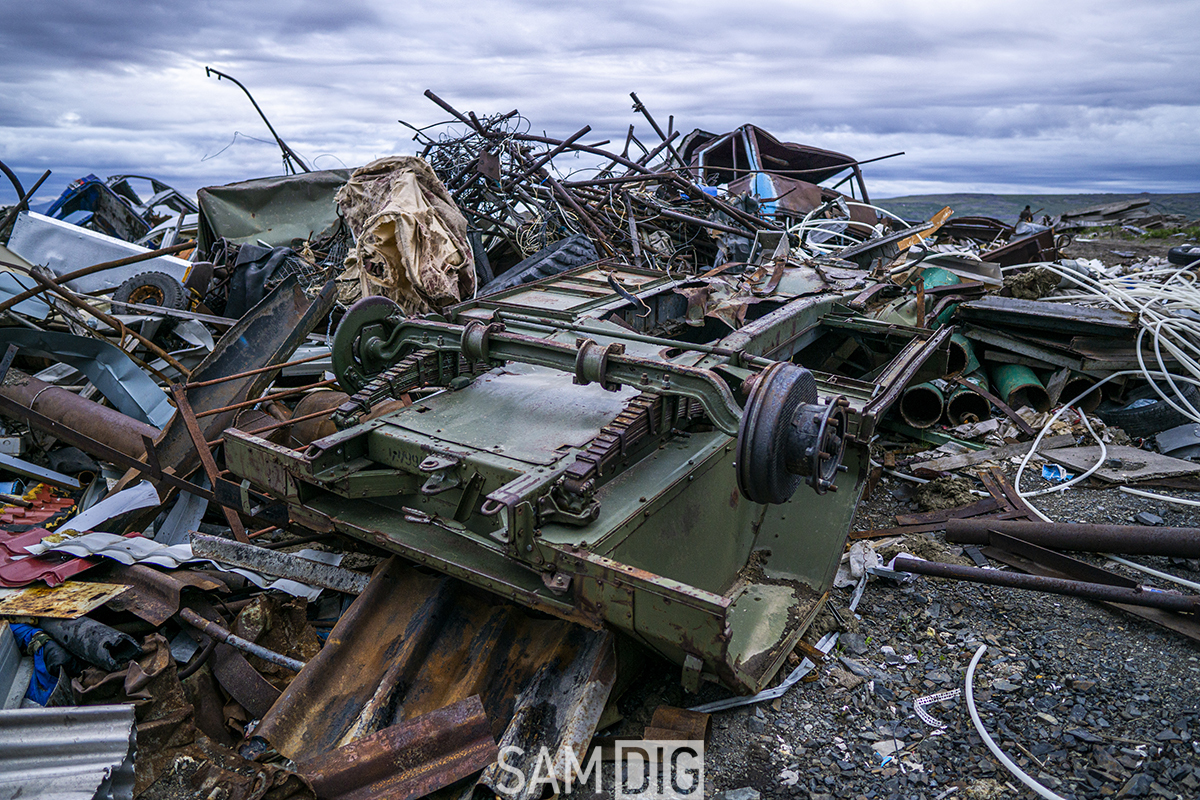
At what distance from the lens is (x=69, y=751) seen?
2.46m

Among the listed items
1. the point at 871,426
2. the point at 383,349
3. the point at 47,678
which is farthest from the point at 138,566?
the point at 871,426

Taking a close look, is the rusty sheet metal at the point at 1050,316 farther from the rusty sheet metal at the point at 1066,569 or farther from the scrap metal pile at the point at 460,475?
the rusty sheet metal at the point at 1066,569

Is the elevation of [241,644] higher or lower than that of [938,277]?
lower

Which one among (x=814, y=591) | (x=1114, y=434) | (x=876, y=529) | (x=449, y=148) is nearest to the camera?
(x=814, y=591)

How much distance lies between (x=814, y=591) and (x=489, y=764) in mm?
1796

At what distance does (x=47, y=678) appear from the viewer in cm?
289

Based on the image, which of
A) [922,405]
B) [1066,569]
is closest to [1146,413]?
[922,405]

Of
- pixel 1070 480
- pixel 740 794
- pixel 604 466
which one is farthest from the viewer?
pixel 1070 480

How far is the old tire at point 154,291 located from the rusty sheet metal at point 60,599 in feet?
11.1

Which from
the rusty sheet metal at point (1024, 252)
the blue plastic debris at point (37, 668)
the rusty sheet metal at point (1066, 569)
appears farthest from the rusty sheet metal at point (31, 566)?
the rusty sheet metal at point (1024, 252)

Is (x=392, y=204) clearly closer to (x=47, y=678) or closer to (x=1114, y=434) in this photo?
(x=47, y=678)

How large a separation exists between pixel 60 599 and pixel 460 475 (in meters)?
1.85

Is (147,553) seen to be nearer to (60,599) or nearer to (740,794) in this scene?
(60,599)

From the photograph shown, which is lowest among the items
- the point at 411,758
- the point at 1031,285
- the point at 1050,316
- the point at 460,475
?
the point at 411,758
